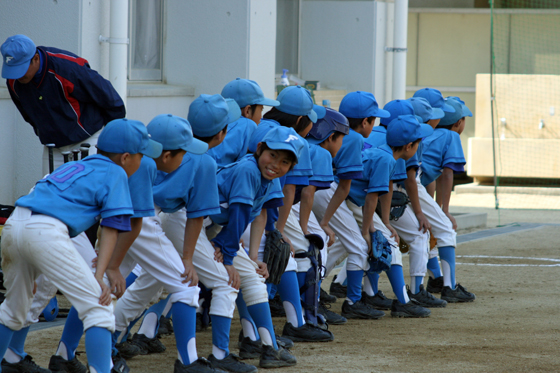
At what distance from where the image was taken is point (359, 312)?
18.6 ft

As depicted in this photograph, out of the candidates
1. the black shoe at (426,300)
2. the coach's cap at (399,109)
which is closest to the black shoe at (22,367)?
the black shoe at (426,300)

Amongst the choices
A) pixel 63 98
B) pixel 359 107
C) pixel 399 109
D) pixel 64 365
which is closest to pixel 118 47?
pixel 63 98

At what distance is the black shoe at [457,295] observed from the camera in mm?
6340

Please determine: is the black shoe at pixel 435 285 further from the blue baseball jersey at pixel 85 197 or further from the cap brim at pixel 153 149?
the blue baseball jersey at pixel 85 197

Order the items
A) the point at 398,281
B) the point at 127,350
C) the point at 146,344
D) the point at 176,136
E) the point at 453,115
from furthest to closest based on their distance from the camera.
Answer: the point at 453,115, the point at 398,281, the point at 146,344, the point at 127,350, the point at 176,136

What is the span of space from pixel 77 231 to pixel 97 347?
0.51 m

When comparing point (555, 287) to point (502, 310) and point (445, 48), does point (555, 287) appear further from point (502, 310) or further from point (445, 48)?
point (445, 48)

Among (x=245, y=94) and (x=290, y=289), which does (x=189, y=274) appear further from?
(x=245, y=94)

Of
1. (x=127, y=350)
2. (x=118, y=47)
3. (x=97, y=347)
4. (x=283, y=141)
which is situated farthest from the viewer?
(x=118, y=47)

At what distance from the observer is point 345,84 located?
11.6 m

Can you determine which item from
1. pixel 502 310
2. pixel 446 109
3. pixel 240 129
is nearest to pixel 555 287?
pixel 502 310

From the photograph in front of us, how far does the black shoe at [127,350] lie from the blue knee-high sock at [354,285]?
1.88 metres

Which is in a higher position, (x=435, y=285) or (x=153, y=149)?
(x=153, y=149)

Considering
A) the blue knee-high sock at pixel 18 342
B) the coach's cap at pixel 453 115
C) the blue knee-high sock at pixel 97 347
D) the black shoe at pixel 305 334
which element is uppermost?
the coach's cap at pixel 453 115
